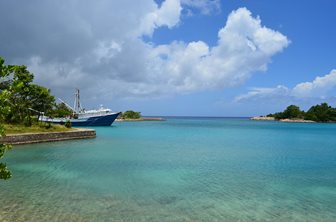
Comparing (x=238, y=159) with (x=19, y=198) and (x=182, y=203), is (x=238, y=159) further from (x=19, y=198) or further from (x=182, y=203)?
(x=19, y=198)

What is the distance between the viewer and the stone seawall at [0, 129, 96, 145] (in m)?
37.1

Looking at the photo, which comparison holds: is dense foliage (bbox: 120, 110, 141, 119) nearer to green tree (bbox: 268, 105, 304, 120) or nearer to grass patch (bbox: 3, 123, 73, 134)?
green tree (bbox: 268, 105, 304, 120)

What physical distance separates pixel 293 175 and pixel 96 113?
3285 inches

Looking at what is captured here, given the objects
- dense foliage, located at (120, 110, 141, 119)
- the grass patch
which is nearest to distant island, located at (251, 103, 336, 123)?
dense foliage, located at (120, 110, 141, 119)

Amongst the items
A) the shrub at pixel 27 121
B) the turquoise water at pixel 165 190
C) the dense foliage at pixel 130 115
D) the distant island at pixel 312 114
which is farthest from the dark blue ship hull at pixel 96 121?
the distant island at pixel 312 114

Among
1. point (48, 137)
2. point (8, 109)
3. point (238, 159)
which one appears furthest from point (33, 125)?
point (8, 109)

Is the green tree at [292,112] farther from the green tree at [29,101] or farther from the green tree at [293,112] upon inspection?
the green tree at [29,101]

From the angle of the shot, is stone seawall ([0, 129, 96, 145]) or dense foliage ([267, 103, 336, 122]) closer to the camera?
stone seawall ([0, 129, 96, 145])

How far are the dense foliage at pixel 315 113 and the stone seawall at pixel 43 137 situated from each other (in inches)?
5933

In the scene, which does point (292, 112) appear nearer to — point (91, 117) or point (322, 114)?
point (322, 114)

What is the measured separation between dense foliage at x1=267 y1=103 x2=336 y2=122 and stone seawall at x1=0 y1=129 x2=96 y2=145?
150690 mm

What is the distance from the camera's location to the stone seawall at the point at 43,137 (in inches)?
1462

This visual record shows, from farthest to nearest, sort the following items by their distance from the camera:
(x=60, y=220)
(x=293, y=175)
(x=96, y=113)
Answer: (x=96, y=113)
(x=293, y=175)
(x=60, y=220)

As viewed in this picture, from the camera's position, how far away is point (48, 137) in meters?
42.8
